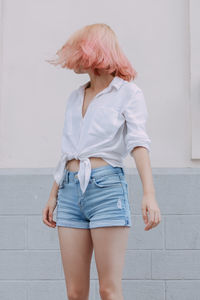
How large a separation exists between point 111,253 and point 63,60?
2.96 feet

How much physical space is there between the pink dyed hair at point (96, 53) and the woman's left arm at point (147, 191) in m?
0.40

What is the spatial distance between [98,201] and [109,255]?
240 mm

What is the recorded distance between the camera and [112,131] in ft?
8.13

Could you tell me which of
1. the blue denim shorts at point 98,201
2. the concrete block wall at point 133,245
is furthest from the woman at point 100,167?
the concrete block wall at point 133,245

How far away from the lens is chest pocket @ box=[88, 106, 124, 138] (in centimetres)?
247

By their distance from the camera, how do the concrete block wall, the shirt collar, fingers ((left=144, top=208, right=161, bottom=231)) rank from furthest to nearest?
the concrete block wall
the shirt collar
fingers ((left=144, top=208, right=161, bottom=231))

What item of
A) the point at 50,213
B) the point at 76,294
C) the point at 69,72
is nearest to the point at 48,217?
the point at 50,213

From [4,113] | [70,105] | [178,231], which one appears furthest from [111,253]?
[4,113]

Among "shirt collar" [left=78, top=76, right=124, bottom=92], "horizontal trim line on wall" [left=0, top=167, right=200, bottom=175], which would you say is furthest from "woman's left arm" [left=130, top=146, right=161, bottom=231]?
"horizontal trim line on wall" [left=0, top=167, right=200, bottom=175]

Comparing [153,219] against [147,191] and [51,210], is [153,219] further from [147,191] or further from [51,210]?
[51,210]

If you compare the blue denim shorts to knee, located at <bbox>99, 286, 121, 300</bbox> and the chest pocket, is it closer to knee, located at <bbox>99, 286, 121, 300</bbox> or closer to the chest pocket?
the chest pocket

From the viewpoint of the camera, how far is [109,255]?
7.96 ft

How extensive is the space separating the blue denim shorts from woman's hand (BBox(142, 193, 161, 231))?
0.42 ft

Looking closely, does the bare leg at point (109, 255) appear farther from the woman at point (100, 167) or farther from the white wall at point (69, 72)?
the white wall at point (69, 72)
